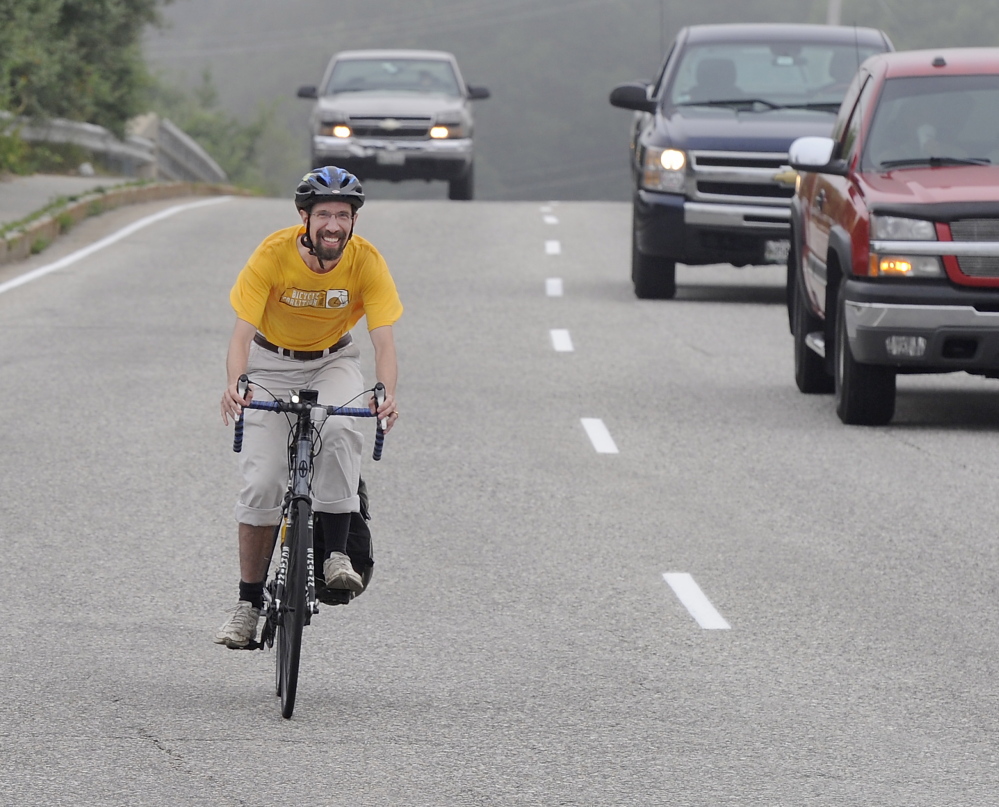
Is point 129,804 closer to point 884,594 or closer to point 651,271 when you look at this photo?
point 884,594

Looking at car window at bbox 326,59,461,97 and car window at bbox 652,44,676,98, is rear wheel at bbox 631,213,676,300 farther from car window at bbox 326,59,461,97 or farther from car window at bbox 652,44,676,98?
car window at bbox 326,59,461,97

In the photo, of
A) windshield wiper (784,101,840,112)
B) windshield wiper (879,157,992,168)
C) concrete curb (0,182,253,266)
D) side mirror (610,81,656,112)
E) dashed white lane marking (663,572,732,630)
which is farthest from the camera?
concrete curb (0,182,253,266)

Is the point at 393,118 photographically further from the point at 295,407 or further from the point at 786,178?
the point at 295,407

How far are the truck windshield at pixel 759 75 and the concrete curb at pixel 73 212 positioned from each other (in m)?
6.41

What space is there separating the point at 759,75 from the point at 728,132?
92 cm

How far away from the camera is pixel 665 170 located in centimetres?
1902

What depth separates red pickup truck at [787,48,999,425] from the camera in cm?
1265

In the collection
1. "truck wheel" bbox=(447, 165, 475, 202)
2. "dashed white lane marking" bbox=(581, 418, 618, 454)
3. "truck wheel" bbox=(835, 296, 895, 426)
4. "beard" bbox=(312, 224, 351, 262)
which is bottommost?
"truck wheel" bbox=(447, 165, 475, 202)

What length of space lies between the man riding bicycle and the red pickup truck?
5.94 m

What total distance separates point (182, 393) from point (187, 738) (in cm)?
768

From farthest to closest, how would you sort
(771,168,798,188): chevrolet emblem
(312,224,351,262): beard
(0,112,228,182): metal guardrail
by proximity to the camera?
(0,112,228,182): metal guardrail, (771,168,798,188): chevrolet emblem, (312,224,351,262): beard

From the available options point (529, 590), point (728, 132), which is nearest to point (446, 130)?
point (728, 132)

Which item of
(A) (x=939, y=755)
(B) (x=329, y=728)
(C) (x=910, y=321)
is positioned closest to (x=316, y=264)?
(B) (x=329, y=728)

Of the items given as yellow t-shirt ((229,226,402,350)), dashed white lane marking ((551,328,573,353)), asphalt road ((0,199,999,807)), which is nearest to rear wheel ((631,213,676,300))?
dashed white lane marking ((551,328,573,353))
